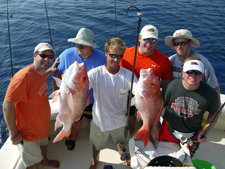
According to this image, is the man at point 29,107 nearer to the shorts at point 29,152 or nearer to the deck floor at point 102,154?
the shorts at point 29,152

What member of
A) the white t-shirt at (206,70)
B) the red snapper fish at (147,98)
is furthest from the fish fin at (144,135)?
the white t-shirt at (206,70)

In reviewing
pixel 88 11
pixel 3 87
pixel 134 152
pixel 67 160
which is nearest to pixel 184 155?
pixel 134 152

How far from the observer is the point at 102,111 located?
2850 millimetres

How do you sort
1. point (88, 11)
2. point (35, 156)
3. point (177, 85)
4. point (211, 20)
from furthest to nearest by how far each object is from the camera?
1. point (88, 11)
2. point (211, 20)
3. point (35, 156)
4. point (177, 85)

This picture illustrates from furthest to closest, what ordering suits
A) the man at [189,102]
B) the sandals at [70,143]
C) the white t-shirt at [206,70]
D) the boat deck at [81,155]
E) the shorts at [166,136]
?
the sandals at [70,143] → the boat deck at [81,155] → the white t-shirt at [206,70] → the shorts at [166,136] → the man at [189,102]

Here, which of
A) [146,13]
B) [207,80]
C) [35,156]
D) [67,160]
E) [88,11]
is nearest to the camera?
→ [35,156]

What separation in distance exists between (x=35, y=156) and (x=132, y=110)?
5.62ft

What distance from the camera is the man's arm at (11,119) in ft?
7.61

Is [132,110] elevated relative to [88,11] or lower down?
lower down

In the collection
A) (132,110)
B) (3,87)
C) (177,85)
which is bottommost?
(3,87)

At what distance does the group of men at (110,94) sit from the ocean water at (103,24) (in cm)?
494

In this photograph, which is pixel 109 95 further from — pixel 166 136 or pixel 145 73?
pixel 166 136

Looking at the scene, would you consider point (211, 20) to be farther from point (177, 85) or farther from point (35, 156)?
point (35, 156)

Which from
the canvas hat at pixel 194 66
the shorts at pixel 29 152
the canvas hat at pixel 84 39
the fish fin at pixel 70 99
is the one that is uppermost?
the canvas hat at pixel 84 39
